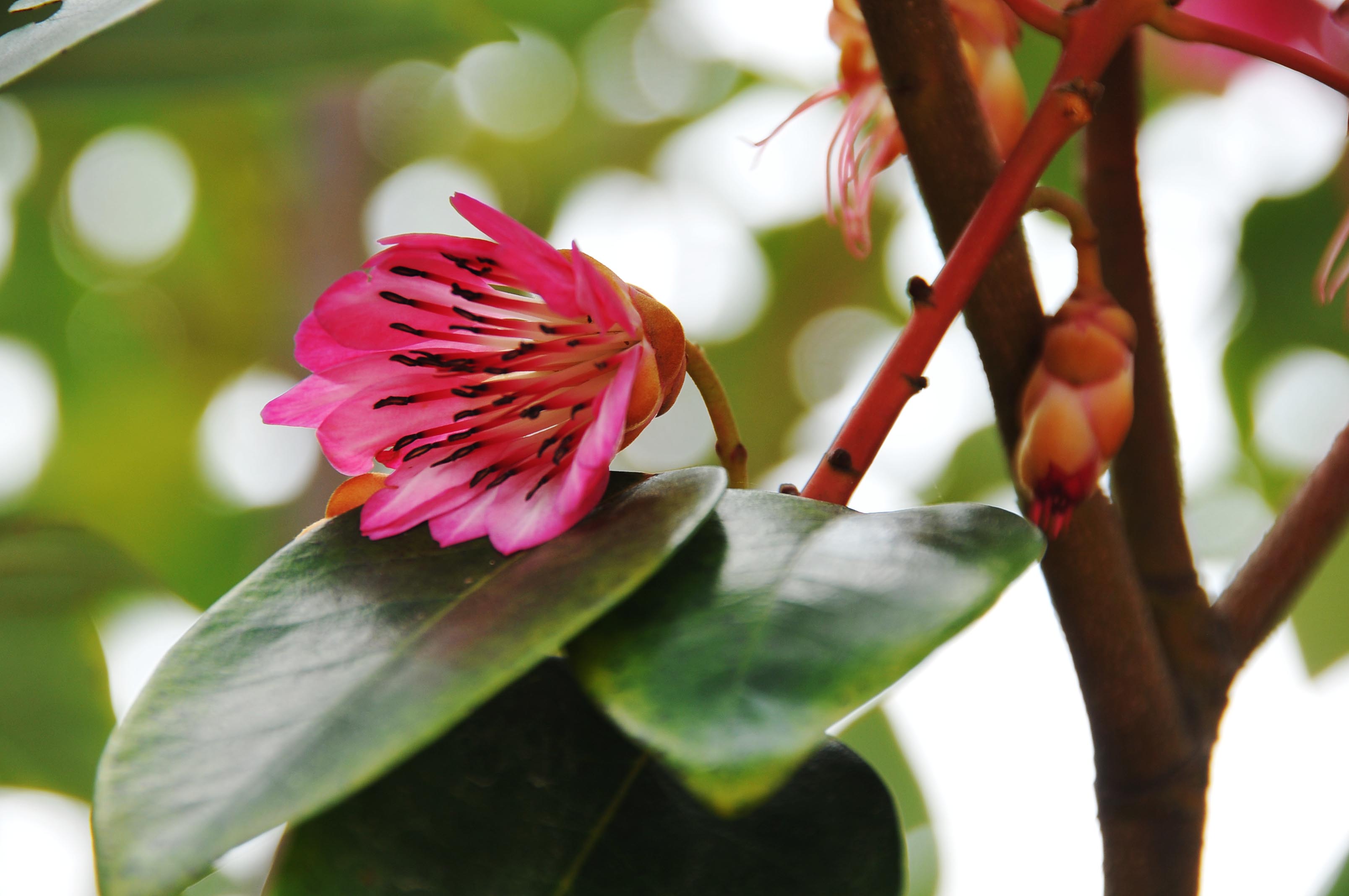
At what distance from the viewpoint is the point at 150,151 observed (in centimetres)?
171

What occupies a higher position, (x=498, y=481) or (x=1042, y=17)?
(x=1042, y=17)

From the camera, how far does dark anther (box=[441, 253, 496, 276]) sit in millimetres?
344

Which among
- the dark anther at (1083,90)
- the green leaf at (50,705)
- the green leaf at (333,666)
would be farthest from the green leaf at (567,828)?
the green leaf at (50,705)

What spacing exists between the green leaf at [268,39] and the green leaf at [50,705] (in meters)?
0.32

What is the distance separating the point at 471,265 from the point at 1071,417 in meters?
0.18

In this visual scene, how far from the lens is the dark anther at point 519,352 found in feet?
1.19

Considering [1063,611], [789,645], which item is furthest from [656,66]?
[789,645]

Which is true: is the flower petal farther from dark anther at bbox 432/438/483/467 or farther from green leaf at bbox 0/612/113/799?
green leaf at bbox 0/612/113/799

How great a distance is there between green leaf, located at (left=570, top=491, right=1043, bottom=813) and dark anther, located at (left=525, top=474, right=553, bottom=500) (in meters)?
0.06

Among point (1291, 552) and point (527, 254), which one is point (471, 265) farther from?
point (1291, 552)

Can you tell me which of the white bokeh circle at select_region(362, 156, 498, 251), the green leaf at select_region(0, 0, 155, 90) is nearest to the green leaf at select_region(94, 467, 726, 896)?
the green leaf at select_region(0, 0, 155, 90)

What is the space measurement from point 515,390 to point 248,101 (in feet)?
4.47

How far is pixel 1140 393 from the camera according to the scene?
424mm

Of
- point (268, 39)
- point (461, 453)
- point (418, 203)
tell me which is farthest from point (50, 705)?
point (418, 203)
